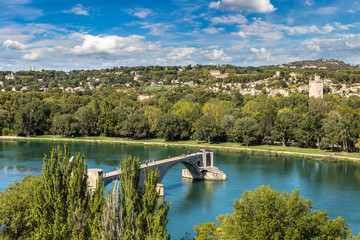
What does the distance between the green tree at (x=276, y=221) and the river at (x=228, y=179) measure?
24.6 ft

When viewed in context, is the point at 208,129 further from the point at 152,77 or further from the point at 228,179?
the point at 152,77

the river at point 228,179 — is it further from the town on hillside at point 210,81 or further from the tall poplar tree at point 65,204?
the town on hillside at point 210,81

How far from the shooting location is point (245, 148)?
59156 millimetres

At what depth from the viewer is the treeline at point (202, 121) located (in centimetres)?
5709

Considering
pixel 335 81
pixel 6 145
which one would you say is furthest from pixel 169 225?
pixel 335 81

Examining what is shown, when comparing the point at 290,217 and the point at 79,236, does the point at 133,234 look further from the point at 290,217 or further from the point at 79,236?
the point at 290,217

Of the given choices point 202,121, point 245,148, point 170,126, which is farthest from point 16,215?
point 170,126

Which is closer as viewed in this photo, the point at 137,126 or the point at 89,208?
the point at 89,208

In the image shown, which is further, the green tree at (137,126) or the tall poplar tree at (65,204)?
the green tree at (137,126)

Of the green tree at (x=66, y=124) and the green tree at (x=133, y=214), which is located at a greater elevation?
the green tree at (x=66, y=124)

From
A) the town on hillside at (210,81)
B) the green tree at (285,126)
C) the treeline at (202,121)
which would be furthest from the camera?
the town on hillside at (210,81)

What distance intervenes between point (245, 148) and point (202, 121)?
9.30 m

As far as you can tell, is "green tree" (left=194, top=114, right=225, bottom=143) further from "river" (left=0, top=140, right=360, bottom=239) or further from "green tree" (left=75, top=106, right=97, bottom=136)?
"green tree" (left=75, top=106, right=97, bottom=136)

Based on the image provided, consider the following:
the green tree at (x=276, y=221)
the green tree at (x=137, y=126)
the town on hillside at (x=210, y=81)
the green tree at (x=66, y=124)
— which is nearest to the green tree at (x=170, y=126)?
the green tree at (x=137, y=126)
